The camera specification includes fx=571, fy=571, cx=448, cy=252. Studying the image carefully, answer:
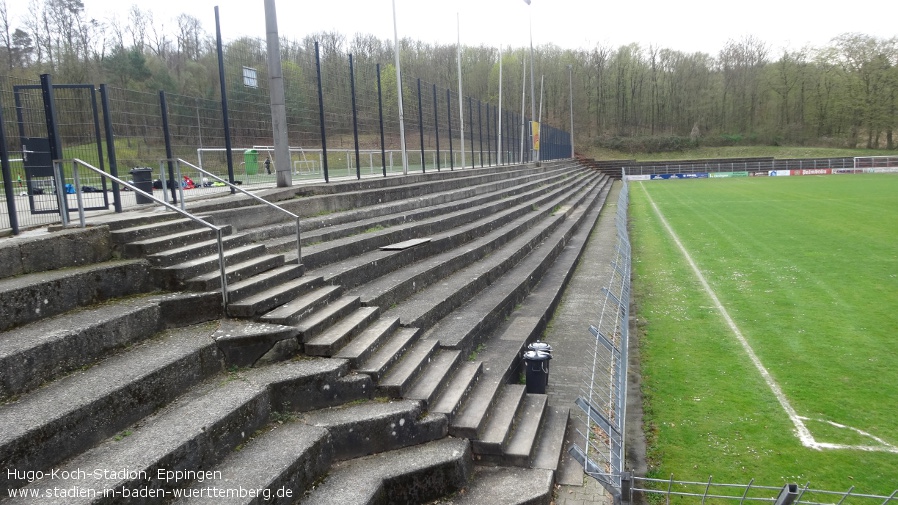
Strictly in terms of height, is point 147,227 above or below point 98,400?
above

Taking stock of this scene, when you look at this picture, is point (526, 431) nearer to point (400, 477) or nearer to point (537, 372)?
point (537, 372)

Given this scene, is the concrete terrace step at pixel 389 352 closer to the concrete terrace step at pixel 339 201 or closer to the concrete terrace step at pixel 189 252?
the concrete terrace step at pixel 189 252

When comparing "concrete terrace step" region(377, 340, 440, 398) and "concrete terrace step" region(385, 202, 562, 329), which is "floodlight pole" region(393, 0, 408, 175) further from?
"concrete terrace step" region(377, 340, 440, 398)

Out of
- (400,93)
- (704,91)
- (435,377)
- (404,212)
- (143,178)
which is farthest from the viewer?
(704,91)

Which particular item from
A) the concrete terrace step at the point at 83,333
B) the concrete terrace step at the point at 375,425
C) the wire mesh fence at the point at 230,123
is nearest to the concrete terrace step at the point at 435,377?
the concrete terrace step at the point at 375,425

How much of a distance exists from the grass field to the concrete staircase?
1.65 meters

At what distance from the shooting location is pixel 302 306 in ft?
18.2

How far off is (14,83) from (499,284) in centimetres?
689

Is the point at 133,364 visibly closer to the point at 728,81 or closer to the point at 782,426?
the point at 782,426

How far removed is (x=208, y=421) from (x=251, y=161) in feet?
27.3

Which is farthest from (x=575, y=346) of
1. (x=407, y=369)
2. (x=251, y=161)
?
(x=251, y=161)

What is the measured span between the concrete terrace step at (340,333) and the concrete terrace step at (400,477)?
108 cm

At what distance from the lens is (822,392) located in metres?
6.65

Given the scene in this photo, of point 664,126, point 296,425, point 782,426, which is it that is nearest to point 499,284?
point 782,426
